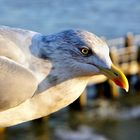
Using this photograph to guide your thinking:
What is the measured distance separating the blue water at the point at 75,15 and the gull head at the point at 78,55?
1529 centimetres

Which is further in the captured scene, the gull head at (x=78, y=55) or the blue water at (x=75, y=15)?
the blue water at (x=75, y=15)

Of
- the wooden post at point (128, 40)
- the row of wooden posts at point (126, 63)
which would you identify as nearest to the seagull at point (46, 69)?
the row of wooden posts at point (126, 63)

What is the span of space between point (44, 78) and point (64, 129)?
9.38 metres

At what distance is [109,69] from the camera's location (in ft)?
6.61

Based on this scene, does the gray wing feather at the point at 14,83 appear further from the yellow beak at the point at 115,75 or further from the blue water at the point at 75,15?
the blue water at the point at 75,15

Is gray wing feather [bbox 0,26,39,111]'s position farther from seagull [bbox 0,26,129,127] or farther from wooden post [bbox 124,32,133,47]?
wooden post [bbox 124,32,133,47]

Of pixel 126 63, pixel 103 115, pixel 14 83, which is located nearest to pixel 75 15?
pixel 126 63

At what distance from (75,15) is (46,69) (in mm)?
19236

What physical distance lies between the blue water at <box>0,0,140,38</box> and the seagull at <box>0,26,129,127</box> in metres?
15.2

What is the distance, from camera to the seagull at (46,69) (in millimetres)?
2010

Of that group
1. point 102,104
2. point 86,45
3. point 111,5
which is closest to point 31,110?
point 86,45

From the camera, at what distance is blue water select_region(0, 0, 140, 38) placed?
18.7 m

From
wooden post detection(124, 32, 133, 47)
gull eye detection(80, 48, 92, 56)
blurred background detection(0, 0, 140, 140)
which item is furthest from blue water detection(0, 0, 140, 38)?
gull eye detection(80, 48, 92, 56)

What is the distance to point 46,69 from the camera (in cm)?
206
